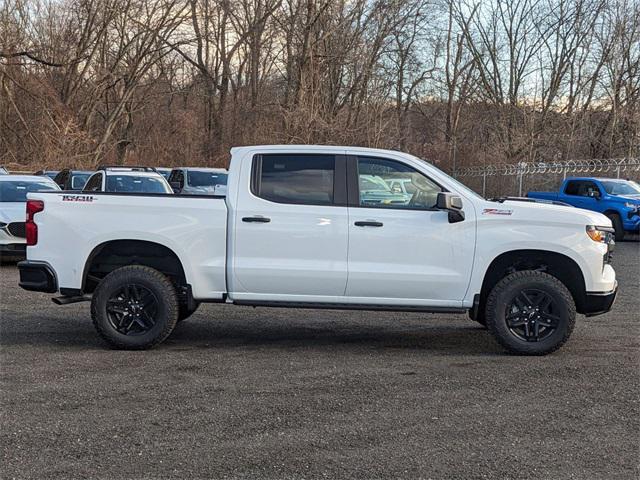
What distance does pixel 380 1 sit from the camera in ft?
132

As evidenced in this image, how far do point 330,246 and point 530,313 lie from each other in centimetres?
200

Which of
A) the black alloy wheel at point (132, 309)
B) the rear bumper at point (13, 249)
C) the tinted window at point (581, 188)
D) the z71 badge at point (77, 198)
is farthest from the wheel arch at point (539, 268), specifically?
the tinted window at point (581, 188)

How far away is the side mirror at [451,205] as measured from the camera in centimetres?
689

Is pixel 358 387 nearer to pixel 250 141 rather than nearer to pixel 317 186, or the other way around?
pixel 317 186

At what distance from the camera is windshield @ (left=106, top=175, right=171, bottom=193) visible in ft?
53.3

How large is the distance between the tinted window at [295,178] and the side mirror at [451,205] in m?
1.04

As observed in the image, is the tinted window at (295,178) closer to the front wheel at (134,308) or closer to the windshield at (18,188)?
the front wheel at (134,308)

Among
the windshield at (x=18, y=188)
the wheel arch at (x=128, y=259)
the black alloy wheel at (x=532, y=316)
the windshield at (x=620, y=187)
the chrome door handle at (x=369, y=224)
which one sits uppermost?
the windshield at (x=620, y=187)

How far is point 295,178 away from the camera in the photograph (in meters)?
7.34

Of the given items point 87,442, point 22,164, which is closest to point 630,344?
point 87,442

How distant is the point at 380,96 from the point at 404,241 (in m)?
35.6

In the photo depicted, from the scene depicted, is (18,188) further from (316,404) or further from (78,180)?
(316,404)

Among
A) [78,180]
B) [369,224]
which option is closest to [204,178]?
[78,180]

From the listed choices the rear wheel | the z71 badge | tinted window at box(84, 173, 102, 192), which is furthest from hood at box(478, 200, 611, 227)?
the rear wheel
